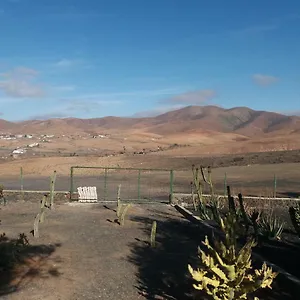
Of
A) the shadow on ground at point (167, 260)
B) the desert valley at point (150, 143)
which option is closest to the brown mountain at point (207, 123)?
the desert valley at point (150, 143)

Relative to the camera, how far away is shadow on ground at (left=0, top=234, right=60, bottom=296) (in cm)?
891

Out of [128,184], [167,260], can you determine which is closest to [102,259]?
[167,260]

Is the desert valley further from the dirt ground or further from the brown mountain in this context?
the dirt ground

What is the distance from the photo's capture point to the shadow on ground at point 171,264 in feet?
27.1

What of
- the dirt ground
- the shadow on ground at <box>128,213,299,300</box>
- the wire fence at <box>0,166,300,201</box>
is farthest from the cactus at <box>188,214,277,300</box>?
the wire fence at <box>0,166,300,201</box>

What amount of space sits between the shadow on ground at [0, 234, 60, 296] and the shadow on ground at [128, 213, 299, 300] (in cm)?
196

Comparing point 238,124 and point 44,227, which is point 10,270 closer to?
point 44,227

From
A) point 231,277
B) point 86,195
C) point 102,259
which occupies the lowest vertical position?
point 102,259

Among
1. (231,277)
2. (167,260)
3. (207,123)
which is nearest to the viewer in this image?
(231,277)

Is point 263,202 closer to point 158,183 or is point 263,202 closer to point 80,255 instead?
point 80,255

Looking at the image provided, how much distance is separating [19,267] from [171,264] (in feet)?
10.7

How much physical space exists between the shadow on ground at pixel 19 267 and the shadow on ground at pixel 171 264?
1.96 meters

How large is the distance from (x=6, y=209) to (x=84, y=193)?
3579mm

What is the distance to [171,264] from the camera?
10.5 m
